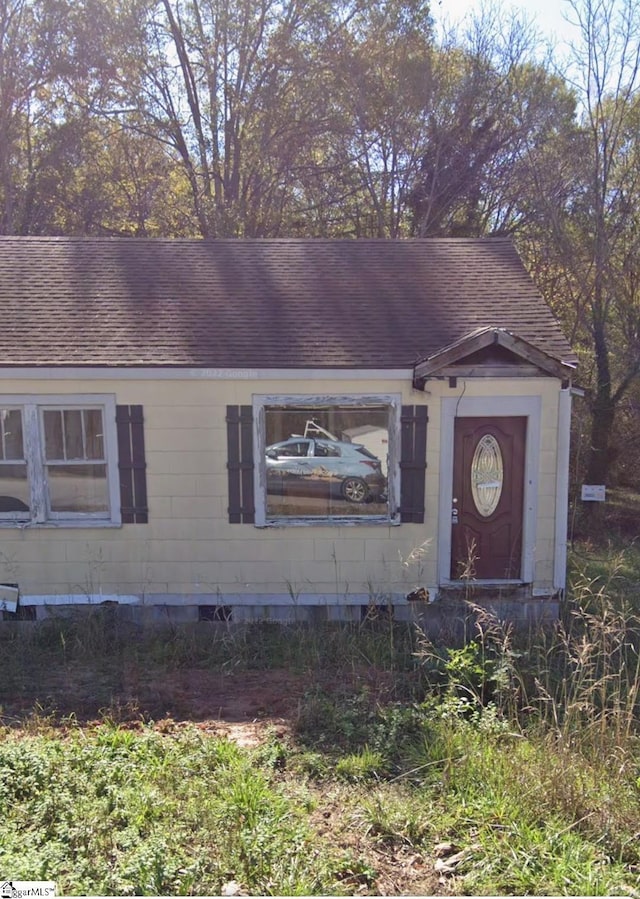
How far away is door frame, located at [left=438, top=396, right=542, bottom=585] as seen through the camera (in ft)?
23.8

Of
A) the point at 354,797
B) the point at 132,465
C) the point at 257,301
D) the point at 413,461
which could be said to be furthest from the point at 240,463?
the point at 354,797

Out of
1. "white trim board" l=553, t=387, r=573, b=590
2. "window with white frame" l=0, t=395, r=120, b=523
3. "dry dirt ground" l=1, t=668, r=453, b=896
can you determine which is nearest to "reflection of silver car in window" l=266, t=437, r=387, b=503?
"window with white frame" l=0, t=395, r=120, b=523

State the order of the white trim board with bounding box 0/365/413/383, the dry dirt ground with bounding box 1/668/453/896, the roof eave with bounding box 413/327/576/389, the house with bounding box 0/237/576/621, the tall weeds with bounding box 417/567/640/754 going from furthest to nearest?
the house with bounding box 0/237/576/621 → the white trim board with bounding box 0/365/413/383 → the roof eave with bounding box 413/327/576/389 → the dry dirt ground with bounding box 1/668/453/896 → the tall weeds with bounding box 417/567/640/754

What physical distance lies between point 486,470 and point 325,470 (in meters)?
1.77

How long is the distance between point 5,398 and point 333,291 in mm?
4026

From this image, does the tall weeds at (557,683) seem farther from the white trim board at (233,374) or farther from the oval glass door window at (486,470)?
the white trim board at (233,374)

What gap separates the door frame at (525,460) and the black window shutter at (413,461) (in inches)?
8.3

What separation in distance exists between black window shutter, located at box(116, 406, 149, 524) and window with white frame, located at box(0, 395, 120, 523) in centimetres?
9

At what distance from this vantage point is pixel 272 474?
24.3 ft

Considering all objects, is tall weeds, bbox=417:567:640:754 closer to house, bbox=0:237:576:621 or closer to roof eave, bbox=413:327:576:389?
house, bbox=0:237:576:621

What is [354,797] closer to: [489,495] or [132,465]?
[489,495]

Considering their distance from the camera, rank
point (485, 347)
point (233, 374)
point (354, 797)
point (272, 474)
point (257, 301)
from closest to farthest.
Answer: point (354, 797), point (485, 347), point (233, 374), point (272, 474), point (257, 301)

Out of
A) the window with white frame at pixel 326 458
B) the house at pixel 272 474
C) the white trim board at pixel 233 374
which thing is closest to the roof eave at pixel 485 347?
the house at pixel 272 474

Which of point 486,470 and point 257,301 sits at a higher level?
point 257,301
